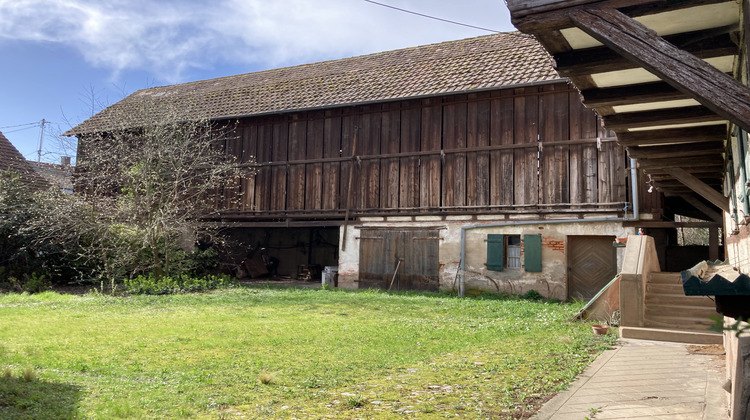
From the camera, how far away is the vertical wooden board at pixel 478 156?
53.4 feet

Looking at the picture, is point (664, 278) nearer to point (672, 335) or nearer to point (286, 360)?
point (672, 335)

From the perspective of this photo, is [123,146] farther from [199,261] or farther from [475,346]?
[475,346]

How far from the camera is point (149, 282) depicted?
1602cm

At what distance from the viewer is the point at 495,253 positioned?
15742 millimetres

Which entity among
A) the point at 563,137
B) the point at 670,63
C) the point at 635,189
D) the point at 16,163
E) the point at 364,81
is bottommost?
the point at 670,63

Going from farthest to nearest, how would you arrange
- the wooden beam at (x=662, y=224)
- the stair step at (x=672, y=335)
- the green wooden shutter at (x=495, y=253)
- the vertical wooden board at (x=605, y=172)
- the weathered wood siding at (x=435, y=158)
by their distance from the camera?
the green wooden shutter at (x=495, y=253) < the weathered wood siding at (x=435, y=158) < the vertical wooden board at (x=605, y=172) < the wooden beam at (x=662, y=224) < the stair step at (x=672, y=335)

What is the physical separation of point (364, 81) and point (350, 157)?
9.63 feet

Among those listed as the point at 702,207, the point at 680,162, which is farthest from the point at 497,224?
the point at 680,162

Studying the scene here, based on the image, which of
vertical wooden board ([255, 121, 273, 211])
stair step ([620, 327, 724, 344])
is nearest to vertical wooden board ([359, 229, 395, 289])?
vertical wooden board ([255, 121, 273, 211])

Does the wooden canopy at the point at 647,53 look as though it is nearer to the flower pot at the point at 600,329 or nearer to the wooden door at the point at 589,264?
the flower pot at the point at 600,329

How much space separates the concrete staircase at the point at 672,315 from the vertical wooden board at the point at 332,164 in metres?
10.6

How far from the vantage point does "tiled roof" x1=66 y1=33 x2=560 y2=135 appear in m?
16.5

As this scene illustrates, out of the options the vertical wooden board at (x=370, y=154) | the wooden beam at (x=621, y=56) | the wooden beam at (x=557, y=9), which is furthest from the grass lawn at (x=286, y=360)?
the vertical wooden board at (x=370, y=154)

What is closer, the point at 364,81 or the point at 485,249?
the point at 485,249
